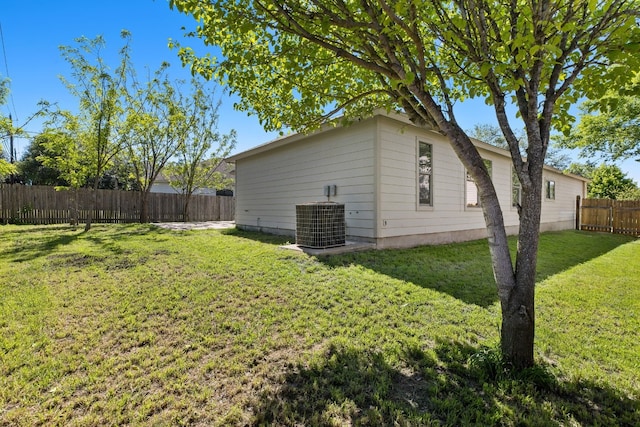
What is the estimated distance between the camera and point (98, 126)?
390 inches

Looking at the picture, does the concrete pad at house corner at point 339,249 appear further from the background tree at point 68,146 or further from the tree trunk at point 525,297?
the background tree at point 68,146

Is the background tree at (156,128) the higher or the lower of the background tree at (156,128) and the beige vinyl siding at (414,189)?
the higher

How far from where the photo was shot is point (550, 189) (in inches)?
541

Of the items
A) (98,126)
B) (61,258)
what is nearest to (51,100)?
(98,126)

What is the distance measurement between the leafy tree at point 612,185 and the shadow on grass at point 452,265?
1843 centimetres

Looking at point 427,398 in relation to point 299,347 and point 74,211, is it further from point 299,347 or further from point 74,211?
point 74,211

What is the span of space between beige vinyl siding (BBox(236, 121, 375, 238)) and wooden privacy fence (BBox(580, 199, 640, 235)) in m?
14.3

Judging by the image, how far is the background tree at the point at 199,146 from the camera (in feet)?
50.2

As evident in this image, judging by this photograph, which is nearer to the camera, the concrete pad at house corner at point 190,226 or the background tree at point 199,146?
the concrete pad at house corner at point 190,226

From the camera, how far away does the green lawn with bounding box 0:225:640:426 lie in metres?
1.92

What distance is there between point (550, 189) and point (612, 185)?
1233 cm

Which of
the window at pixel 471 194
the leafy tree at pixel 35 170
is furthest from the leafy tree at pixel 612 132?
the leafy tree at pixel 35 170

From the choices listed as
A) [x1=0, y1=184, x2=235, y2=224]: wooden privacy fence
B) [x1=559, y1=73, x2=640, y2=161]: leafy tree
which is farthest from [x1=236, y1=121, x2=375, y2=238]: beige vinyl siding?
[x1=559, y1=73, x2=640, y2=161]: leafy tree

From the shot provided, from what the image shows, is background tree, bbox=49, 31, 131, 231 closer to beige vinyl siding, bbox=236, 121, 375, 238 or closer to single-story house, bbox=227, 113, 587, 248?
beige vinyl siding, bbox=236, 121, 375, 238
